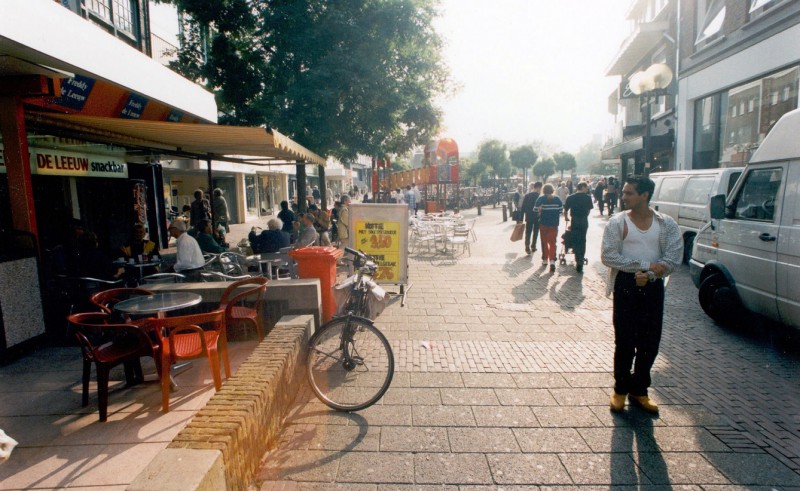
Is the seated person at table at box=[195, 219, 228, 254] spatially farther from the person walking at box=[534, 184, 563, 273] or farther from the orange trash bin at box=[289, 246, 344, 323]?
the person walking at box=[534, 184, 563, 273]

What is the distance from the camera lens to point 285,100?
45.3 feet

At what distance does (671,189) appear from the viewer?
11.0 m

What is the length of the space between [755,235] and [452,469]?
14.9ft

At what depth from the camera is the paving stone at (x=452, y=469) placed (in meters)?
2.96

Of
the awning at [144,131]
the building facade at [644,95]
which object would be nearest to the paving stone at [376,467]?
the awning at [144,131]

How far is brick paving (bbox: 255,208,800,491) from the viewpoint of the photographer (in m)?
3.01

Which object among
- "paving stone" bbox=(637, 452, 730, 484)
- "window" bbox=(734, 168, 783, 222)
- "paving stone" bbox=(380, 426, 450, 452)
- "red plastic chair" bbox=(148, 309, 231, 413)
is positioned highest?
"window" bbox=(734, 168, 783, 222)

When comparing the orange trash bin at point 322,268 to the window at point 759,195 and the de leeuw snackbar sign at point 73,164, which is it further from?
the de leeuw snackbar sign at point 73,164

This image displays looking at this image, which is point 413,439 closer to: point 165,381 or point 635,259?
point 165,381

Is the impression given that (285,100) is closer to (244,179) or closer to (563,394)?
(563,394)

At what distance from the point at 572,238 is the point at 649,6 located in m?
21.1

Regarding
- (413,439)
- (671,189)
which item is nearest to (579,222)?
(671,189)

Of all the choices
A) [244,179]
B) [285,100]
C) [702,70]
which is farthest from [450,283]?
[244,179]

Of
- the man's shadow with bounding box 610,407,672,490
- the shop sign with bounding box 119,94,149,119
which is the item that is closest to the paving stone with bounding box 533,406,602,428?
the man's shadow with bounding box 610,407,672,490
